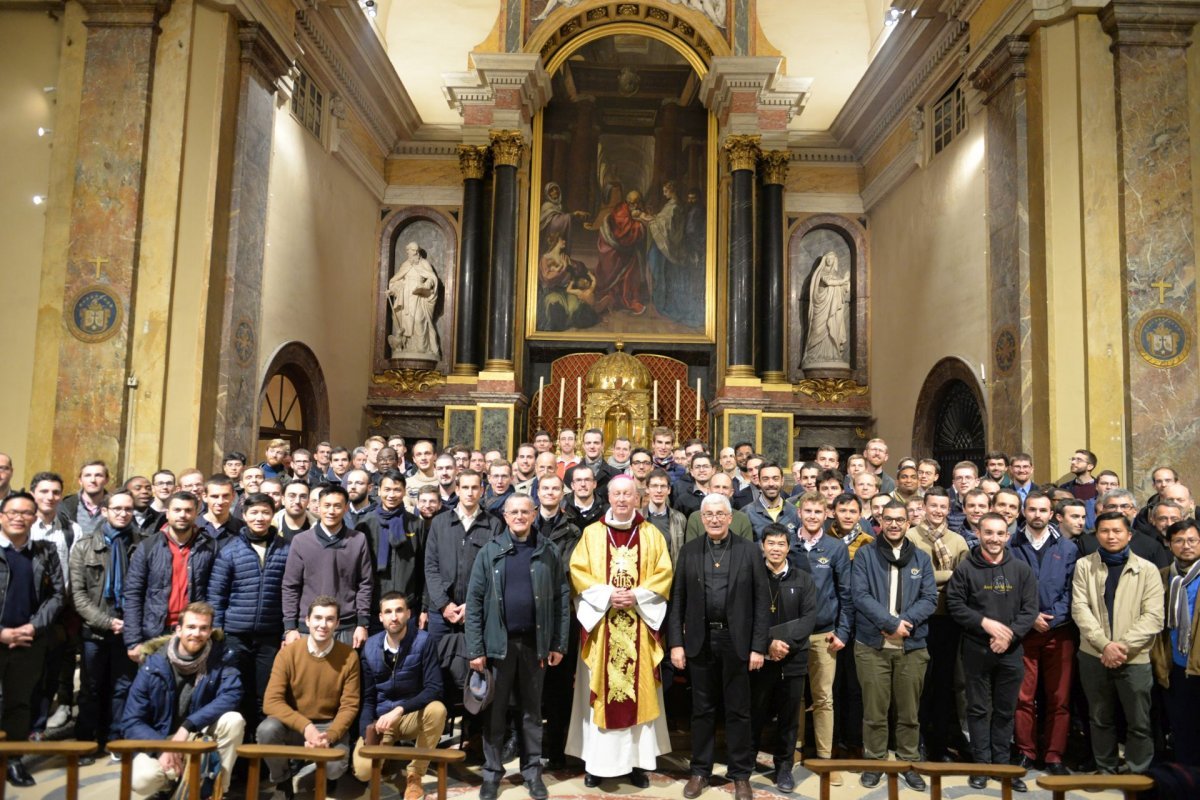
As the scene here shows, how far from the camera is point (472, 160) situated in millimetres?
14992

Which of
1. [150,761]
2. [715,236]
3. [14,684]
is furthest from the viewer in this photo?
[715,236]

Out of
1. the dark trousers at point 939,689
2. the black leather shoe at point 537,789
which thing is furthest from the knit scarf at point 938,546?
the black leather shoe at point 537,789

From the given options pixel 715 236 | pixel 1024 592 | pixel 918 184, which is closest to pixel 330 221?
pixel 715 236

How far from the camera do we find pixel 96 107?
28.2ft

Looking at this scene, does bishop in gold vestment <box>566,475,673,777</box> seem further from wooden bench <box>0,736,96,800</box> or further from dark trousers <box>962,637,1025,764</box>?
wooden bench <box>0,736,96,800</box>

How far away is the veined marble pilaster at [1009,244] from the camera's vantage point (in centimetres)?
870

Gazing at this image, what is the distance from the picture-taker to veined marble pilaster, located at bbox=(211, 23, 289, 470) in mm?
8836

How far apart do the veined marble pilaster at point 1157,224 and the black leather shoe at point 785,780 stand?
4.91 meters

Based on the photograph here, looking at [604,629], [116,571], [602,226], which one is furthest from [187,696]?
[602,226]

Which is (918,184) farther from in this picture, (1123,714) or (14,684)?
(14,684)

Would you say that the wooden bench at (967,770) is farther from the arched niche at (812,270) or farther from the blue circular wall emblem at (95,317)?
the arched niche at (812,270)

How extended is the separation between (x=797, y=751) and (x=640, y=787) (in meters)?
1.27

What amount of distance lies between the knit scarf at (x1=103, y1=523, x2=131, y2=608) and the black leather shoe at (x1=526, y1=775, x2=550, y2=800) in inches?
104

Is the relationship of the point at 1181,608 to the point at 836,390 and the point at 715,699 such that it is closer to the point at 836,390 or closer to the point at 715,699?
the point at 715,699
